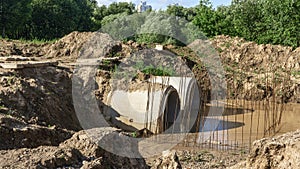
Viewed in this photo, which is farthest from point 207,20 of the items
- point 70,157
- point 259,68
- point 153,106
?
point 70,157

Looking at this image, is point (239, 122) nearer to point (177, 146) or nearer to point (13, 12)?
point (177, 146)

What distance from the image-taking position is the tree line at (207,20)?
751 inches

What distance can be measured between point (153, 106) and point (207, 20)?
12.3 m

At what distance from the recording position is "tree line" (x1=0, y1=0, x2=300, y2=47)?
62.6 feet

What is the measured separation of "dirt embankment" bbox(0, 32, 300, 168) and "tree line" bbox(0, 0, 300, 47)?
2.05m

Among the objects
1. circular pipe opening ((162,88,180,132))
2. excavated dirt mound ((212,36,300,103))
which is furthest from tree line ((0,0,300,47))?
circular pipe opening ((162,88,180,132))

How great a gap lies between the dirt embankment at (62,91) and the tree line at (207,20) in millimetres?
2046

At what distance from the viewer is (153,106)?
929 cm

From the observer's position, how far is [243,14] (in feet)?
72.0

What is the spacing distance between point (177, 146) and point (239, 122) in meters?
3.13

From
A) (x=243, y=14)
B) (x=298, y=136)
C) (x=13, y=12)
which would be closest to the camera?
(x=298, y=136)

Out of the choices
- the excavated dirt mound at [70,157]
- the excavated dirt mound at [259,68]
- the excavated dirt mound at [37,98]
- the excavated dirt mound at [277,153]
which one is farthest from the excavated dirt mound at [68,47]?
the excavated dirt mound at [277,153]

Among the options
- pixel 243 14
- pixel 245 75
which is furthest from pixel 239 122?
pixel 243 14

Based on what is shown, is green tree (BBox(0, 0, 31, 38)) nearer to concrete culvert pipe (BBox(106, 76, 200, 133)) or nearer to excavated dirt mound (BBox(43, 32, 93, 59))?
excavated dirt mound (BBox(43, 32, 93, 59))
